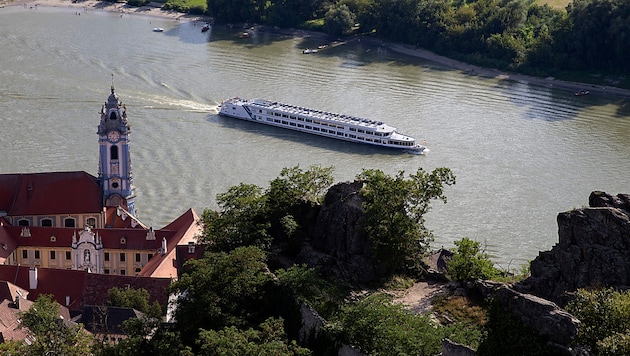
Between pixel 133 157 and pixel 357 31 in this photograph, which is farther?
pixel 357 31

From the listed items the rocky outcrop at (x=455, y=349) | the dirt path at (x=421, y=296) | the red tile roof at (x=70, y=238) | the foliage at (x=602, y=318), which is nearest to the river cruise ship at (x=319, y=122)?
the red tile roof at (x=70, y=238)

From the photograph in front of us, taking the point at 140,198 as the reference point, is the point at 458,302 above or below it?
above

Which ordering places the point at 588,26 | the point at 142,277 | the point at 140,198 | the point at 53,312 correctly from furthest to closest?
the point at 588,26 < the point at 140,198 < the point at 142,277 < the point at 53,312

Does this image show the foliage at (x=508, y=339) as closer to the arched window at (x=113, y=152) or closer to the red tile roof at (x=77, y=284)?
the red tile roof at (x=77, y=284)

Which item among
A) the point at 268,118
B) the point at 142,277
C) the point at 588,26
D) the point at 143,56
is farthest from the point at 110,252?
the point at 588,26

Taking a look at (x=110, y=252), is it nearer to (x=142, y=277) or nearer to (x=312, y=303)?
(x=142, y=277)

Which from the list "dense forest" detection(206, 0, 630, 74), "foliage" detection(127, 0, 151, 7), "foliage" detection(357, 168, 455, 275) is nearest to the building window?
"foliage" detection(357, 168, 455, 275)

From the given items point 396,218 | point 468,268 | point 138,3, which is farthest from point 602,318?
point 138,3
